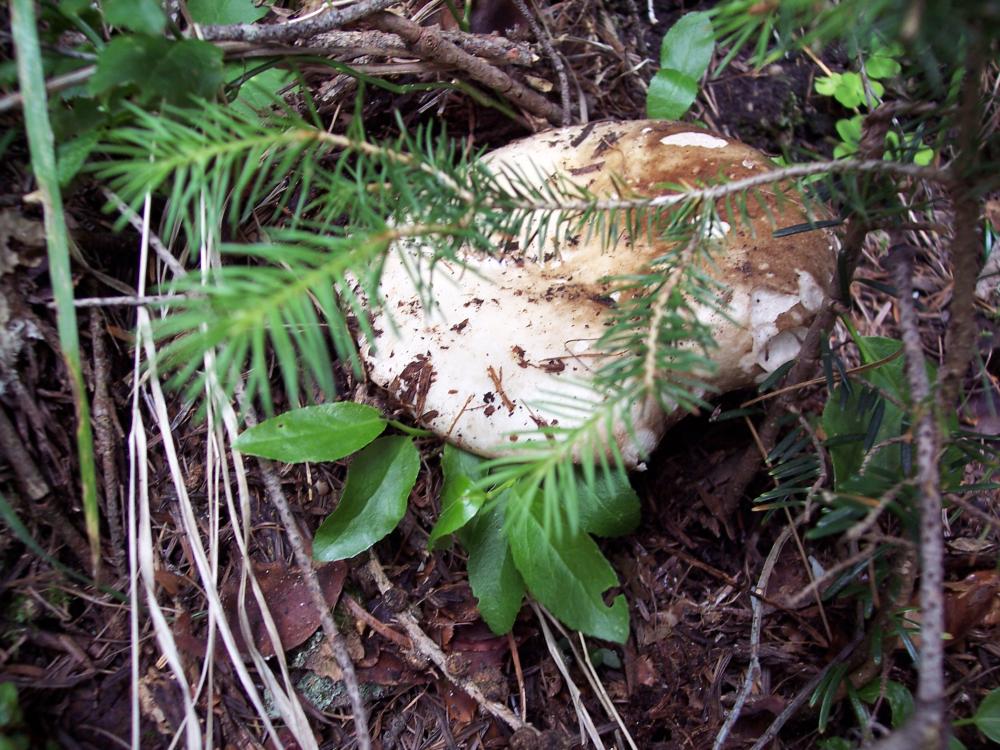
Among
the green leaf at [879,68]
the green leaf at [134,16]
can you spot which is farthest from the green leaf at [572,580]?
the green leaf at [879,68]

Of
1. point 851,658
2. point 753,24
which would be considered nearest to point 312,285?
point 753,24

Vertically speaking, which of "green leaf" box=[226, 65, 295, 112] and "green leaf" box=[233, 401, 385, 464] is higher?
"green leaf" box=[226, 65, 295, 112]

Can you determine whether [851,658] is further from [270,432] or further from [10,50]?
[10,50]

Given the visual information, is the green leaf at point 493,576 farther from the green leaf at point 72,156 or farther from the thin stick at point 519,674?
the green leaf at point 72,156

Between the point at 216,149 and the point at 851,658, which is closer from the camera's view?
the point at 216,149

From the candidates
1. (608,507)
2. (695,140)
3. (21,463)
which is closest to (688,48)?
(695,140)

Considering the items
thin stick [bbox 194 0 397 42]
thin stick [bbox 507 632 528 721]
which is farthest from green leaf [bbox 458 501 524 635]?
thin stick [bbox 194 0 397 42]

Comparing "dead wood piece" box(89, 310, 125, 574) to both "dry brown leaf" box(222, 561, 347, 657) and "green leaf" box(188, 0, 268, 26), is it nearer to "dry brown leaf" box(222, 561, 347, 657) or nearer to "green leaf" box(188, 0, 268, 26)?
"dry brown leaf" box(222, 561, 347, 657)
